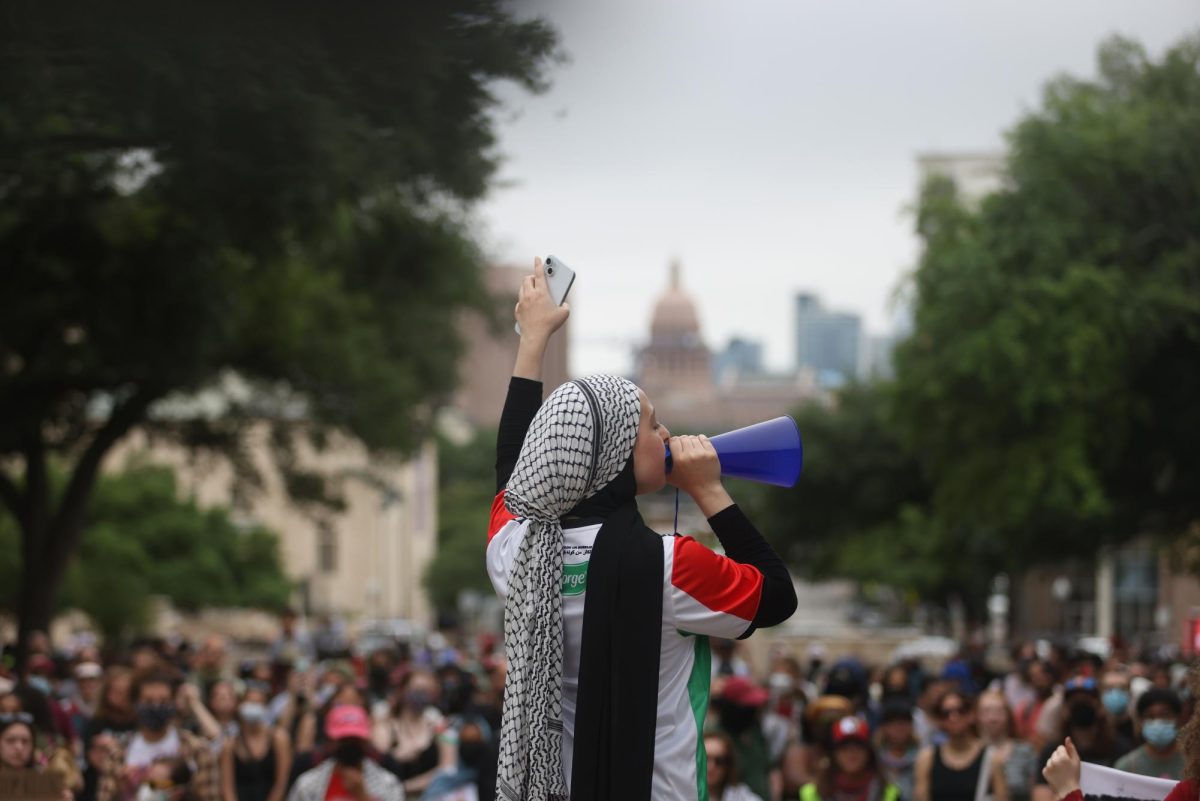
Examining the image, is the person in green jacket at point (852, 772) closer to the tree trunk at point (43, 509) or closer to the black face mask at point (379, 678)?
the black face mask at point (379, 678)

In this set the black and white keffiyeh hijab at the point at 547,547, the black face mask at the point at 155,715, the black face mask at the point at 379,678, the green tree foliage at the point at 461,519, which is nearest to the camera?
the black and white keffiyeh hijab at the point at 547,547

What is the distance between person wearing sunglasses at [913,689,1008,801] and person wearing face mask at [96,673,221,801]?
12.2 ft

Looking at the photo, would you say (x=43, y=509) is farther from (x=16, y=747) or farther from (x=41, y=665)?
(x=16, y=747)

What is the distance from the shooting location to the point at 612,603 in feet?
14.7

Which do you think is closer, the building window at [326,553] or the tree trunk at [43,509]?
the tree trunk at [43,509]

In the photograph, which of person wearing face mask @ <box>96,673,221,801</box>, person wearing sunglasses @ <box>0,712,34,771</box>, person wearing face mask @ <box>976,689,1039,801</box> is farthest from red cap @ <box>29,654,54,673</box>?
person wearing face mask @ <box>976,689,1039,801</box>

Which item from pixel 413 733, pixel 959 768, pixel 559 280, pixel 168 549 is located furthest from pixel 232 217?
pixel 168 549

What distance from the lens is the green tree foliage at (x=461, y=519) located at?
94625 mm

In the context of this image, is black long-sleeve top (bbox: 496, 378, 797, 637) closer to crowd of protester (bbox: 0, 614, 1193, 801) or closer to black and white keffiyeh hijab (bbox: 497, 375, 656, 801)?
black and white keffiyeh hijab (bbox: 497, 375, 656, 801)

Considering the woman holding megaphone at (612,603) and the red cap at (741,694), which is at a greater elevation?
the woman holding megaphone at (612,603)

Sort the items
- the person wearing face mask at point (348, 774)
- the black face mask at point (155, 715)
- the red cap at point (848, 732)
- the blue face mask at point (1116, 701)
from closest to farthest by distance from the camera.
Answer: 1. the person wearing face mask at point (348, 774)
2. the red cap at point (848, 732)
3. the black face mask at point (155, 715)
4. the blue face mask at point (1116, 701)

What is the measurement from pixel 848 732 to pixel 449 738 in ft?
8.40

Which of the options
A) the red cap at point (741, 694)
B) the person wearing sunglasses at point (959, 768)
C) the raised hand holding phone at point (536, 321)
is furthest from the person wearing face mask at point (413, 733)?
the raised hand holding phone at point (536, 321)

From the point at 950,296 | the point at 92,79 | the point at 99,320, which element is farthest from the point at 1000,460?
the point at 92,79
